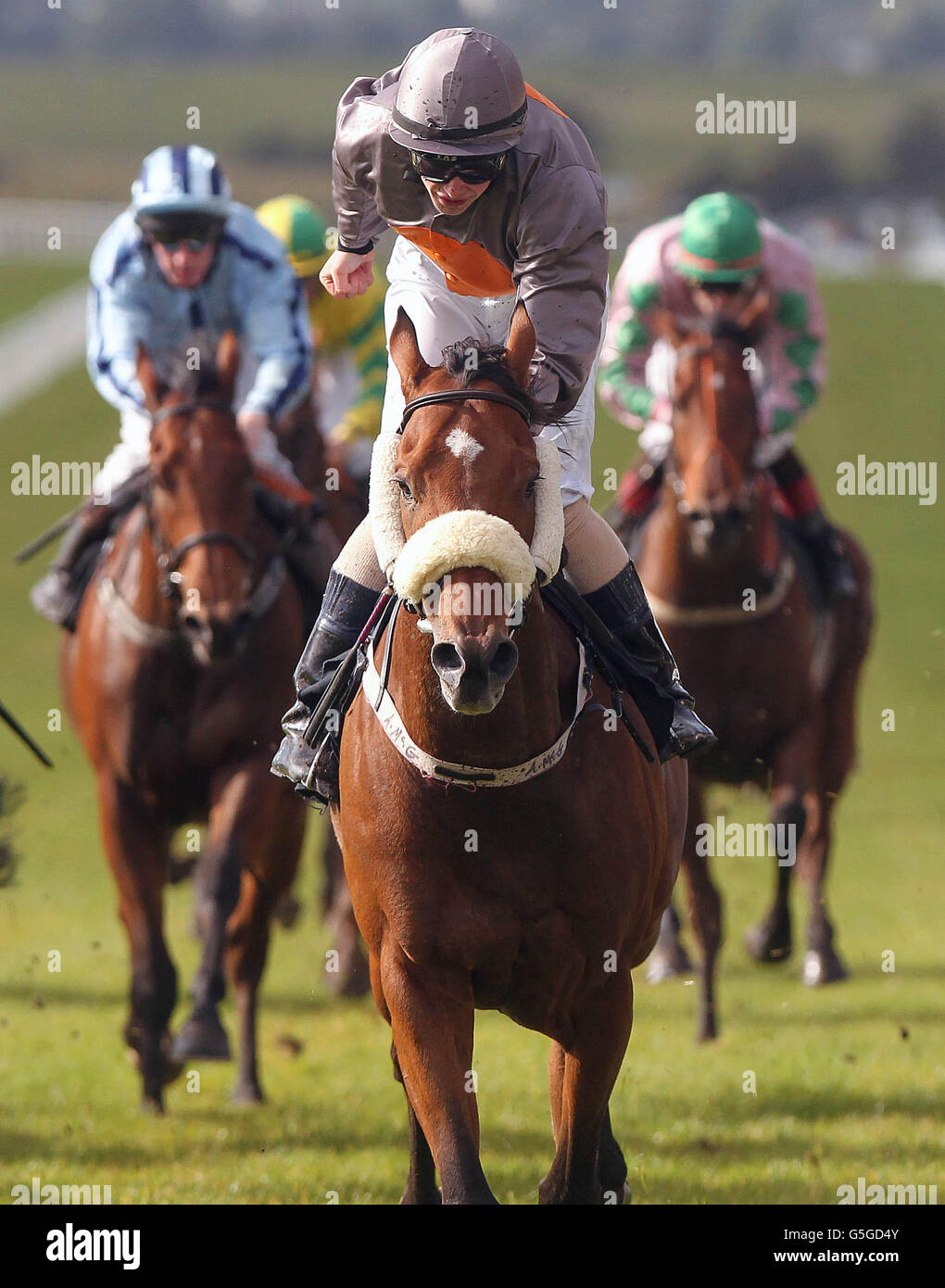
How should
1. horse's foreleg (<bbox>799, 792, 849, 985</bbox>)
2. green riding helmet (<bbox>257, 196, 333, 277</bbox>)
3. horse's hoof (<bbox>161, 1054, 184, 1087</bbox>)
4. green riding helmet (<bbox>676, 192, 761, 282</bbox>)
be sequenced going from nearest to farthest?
horse's hoof (<bbox>161, 1054, 184, 1087</bbox>) → green riding helmet (<bbox>676, 192, 761, 282</bbox>) → horse's foreleg (<bbox>799, 792, 849, 985</bbox>) → green riding helmet (<bbox>257, 196, 333, 277</bbox>)

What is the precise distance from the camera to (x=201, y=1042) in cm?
624

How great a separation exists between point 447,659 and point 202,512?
2.90m

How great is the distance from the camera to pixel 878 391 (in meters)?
33.0

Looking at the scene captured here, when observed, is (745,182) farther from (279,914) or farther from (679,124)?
(279,914)

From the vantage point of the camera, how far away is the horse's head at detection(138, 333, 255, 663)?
6.00 meters

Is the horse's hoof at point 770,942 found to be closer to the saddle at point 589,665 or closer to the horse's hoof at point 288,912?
the horse's hoof at point 288,912

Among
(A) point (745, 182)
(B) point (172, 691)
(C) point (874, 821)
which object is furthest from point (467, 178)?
(A) point (745, 182)

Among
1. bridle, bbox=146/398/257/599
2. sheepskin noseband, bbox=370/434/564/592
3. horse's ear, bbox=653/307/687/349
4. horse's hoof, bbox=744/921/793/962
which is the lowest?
horse's hoof, bbox=744/921/793/962

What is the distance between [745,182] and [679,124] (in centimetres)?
1404

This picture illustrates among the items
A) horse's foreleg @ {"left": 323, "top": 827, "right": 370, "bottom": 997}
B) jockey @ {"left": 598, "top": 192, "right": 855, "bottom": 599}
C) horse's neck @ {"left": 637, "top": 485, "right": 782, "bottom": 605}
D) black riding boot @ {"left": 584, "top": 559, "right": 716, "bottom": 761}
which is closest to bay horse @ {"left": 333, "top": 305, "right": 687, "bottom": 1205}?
black riding boot @ {"left": 584, "top": 559, "right": 716, "bottom": 761}

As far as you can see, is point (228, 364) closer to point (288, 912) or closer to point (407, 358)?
point (288, 912)

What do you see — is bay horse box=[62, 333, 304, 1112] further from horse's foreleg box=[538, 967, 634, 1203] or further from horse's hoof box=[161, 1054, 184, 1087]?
horse's foreleg box=[538, 967, 634, 1203]

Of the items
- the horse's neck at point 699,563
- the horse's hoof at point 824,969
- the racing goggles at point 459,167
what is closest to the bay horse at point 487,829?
the racing goggles at point 459,167

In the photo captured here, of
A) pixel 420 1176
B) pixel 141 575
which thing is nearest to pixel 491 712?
pixel 420 1176
